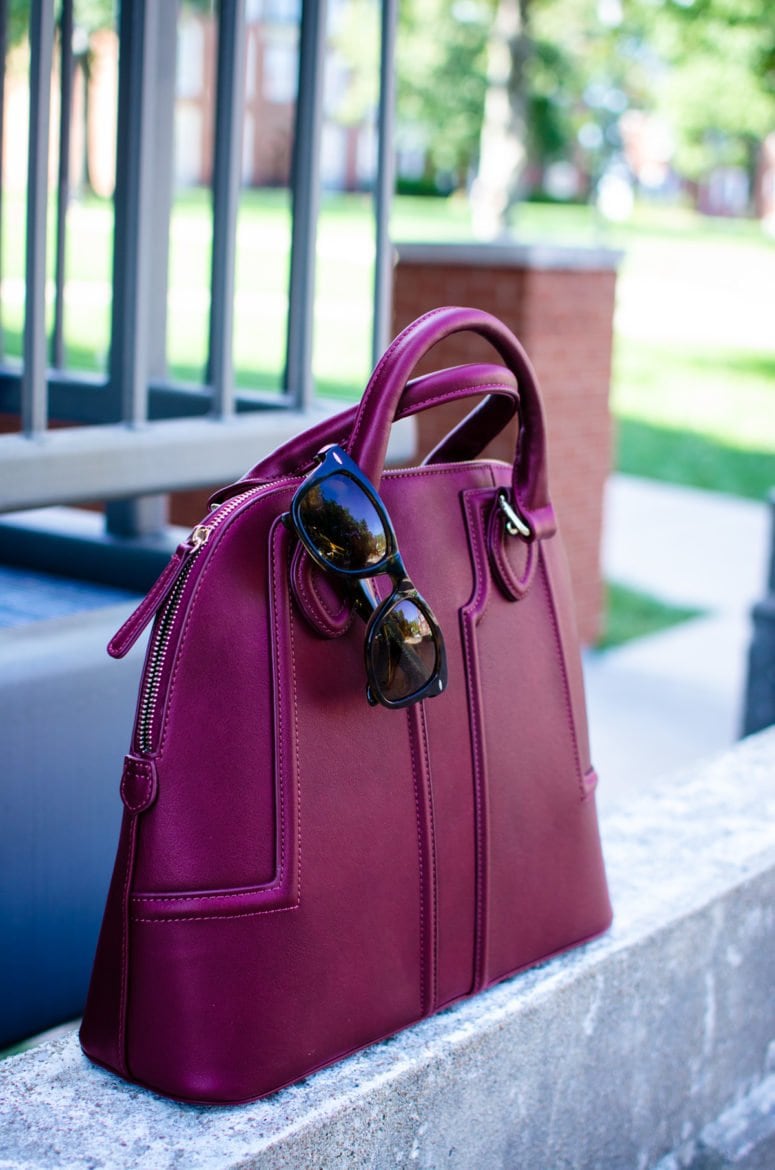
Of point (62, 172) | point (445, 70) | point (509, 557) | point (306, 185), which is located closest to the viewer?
point (509, 557)

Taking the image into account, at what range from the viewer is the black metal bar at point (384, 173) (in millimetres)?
2115

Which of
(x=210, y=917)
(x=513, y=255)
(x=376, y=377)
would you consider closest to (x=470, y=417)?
(x=376, y=377)

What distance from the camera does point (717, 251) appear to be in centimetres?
3553

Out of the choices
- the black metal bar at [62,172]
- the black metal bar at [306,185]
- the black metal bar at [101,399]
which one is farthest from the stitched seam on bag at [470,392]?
the black metal bar at [62,172]

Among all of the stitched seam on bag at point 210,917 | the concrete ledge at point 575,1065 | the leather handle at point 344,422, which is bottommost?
the concrete ledge at point 575,1065

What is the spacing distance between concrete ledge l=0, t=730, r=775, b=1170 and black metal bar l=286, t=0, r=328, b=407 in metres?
0.87

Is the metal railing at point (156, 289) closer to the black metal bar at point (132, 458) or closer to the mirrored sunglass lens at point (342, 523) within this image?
the black metal bar at point (132, 458)

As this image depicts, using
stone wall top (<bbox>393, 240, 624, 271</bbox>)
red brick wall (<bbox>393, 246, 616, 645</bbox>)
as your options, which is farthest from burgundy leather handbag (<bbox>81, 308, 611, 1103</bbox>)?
stone wall top (<bbox>393, 240, 624, 271</bbox>)

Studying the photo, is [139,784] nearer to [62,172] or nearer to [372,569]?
[372,569]

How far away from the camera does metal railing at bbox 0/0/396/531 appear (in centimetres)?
177

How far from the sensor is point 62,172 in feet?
8.45

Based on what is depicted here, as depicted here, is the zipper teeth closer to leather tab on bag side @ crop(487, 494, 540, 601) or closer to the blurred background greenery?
leather tab on bag side @ crop(487, 494, 540, 601)

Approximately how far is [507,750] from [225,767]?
1.21ft

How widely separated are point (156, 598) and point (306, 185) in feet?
3.57
